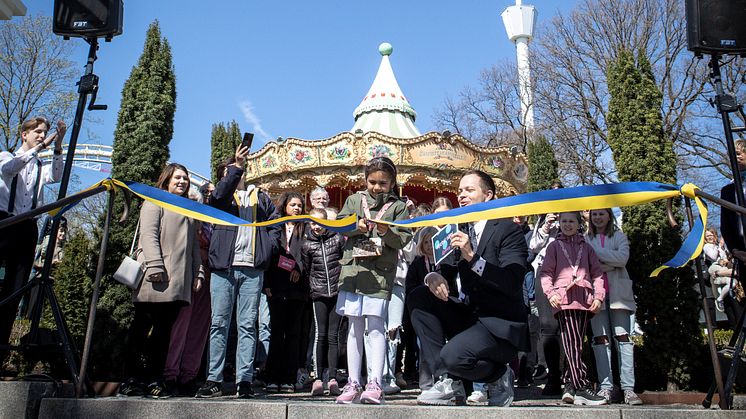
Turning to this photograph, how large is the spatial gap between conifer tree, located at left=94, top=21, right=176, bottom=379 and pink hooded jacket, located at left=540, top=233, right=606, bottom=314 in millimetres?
4087

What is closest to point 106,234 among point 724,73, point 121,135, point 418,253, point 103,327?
point 103,327

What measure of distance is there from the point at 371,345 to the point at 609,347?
6.94 ft

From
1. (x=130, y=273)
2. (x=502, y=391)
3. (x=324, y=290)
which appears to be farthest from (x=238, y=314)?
(x=502, y=391)

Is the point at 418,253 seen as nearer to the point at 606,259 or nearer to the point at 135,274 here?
the point at 606,259

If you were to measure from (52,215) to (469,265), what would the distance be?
9.90 feet

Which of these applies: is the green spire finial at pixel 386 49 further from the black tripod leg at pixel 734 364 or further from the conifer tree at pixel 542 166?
the black tripod leg at pixel 734 364

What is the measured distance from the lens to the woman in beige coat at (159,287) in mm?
4590

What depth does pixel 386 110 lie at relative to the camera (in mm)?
23125

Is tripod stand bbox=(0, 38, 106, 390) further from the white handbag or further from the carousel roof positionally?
the carousel roof

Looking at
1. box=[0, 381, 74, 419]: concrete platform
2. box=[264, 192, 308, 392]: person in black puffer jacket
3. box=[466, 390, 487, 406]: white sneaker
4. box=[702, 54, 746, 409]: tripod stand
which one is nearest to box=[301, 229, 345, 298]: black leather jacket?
box=[264, 192, 308, 392]: person in black puffer jacket

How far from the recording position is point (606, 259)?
16.7 ft

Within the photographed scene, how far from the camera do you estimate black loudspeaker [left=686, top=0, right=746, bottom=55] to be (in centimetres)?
441

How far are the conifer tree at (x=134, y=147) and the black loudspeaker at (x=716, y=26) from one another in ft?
18.5

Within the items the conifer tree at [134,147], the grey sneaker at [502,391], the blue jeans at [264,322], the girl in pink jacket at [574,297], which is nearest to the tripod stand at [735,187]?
the girl in pink jacket at [574,297]
